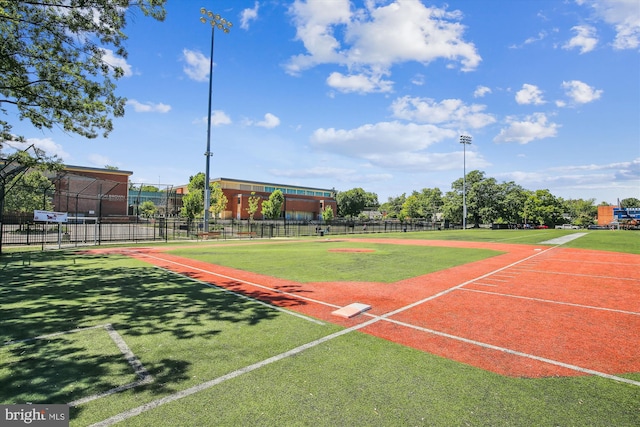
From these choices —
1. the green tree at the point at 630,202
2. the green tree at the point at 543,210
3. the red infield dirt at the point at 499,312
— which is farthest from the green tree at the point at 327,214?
the green tree at the point at 630,202

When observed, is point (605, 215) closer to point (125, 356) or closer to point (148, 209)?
point (148, 209)

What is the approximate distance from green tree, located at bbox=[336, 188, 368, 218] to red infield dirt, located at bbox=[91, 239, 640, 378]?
316 ft

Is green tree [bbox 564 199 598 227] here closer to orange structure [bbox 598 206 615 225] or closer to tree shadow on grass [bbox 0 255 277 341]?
orange structure [bbox 598 206 615 225]

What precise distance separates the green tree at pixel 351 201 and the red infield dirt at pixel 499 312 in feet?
316

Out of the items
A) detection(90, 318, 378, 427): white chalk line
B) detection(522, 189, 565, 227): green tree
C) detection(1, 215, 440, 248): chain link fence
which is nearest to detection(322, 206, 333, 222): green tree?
detection(1, 215, 440, 248): chain link fence

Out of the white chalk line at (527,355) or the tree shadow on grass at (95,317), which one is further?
the white chalk line at (527,355)

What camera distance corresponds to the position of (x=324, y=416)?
333cm

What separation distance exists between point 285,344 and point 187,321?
7.96 ft

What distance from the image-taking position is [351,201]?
109625 mm

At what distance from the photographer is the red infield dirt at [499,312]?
4996 millimetres

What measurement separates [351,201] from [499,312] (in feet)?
337

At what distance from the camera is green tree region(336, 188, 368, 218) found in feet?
360

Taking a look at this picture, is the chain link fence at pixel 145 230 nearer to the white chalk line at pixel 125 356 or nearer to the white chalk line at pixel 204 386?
the white chalk line at pixel 125 356

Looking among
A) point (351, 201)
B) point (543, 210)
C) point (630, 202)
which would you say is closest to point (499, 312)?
point (543, 210)
